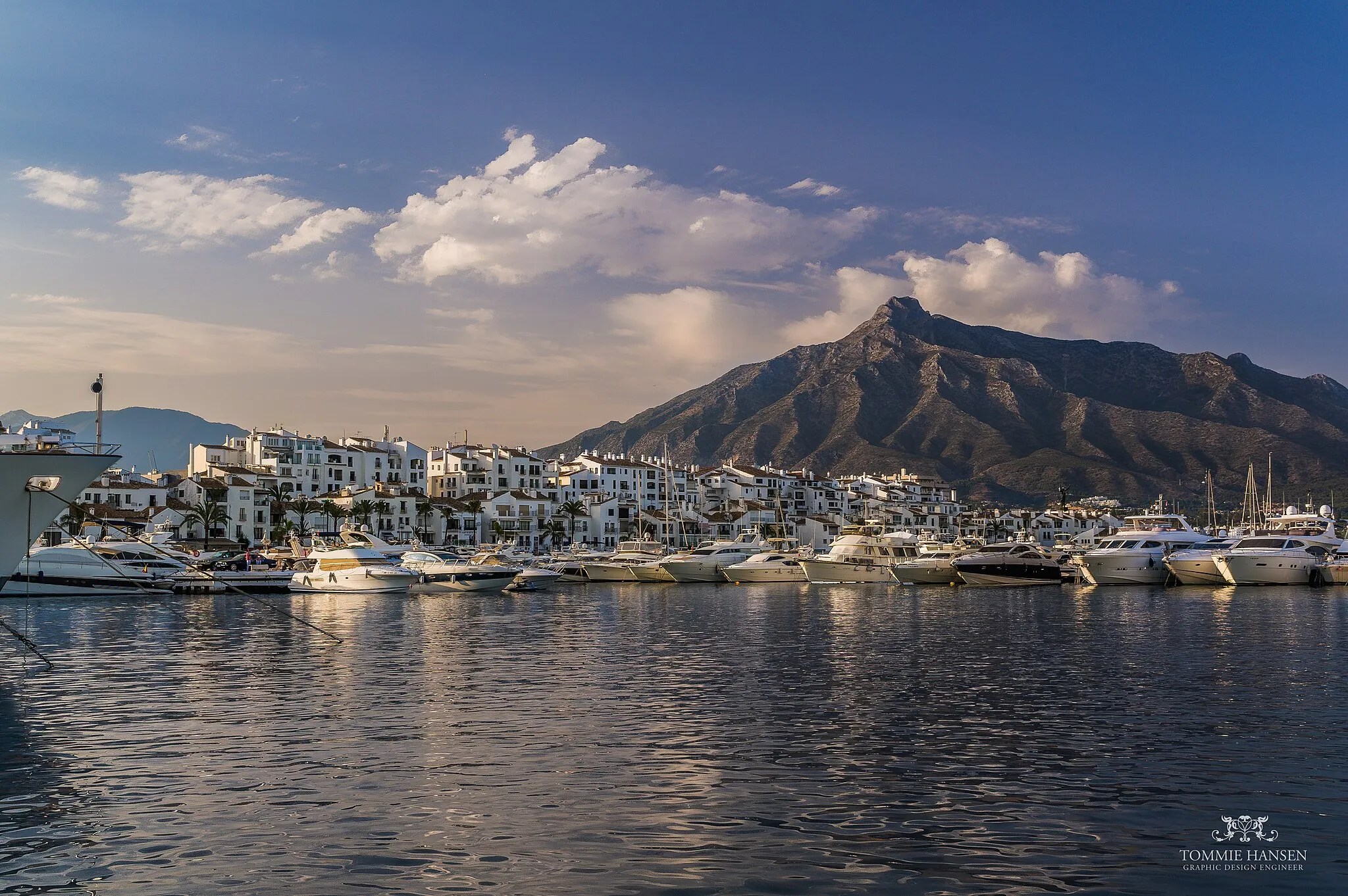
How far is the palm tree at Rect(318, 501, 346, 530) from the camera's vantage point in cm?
13988

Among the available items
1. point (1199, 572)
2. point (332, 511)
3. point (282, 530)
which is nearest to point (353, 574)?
point (1199, 572)

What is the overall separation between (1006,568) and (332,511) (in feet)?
291

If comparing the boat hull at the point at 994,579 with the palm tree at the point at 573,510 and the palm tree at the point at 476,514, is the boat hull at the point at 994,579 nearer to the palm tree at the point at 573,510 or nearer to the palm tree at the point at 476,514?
the palm tree at the point at 573,510

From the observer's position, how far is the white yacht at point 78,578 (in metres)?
70.0

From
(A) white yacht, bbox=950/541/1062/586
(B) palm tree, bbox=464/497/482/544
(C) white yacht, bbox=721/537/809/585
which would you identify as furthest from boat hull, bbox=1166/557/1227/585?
(B) palm tree, bbox=464/497/482/544

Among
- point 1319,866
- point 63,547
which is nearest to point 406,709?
point 1319,866

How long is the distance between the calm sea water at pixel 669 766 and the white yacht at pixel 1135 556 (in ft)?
150

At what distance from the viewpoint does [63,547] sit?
7400 centimetres

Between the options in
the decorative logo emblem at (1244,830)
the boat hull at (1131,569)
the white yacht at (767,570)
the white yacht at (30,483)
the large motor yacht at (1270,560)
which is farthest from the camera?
the white yacht at (767,570)

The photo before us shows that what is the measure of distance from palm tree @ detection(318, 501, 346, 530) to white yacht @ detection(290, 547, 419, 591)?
199 ft

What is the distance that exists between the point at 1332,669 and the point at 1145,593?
44.5 meters

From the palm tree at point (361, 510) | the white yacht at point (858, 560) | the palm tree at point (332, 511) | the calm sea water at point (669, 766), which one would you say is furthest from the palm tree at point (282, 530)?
the calm sea water at point (669, 766)

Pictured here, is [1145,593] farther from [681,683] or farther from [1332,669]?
Answer: [681,683]

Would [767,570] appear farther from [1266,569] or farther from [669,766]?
[669,766]
